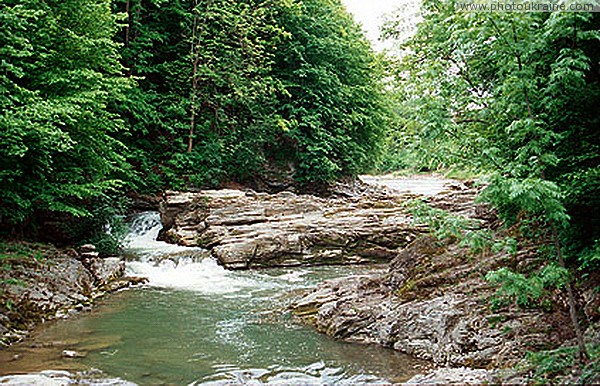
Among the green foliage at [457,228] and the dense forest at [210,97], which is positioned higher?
the dense forest at [210,97]

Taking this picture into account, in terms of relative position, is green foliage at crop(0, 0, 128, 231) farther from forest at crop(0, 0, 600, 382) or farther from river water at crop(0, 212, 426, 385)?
river water at crop(0, 212, 426, 385)

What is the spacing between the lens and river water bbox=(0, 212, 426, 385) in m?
5.68

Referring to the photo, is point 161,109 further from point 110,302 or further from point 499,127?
point 499,127

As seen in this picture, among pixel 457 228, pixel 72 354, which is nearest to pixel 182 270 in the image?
pixel 72 354

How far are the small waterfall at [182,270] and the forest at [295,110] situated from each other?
1167 mm

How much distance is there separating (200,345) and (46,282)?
402cm

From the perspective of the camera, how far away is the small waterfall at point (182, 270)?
11.1 metres

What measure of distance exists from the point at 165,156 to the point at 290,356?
52.6 ft

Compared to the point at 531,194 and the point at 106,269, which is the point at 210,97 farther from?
the point at 531,194

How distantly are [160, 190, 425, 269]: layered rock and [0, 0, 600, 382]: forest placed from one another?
222cm

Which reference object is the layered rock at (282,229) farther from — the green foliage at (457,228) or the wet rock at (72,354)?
the green foliage at (457,228)

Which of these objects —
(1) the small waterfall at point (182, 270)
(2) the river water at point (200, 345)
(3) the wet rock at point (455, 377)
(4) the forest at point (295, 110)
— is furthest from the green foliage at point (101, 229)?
(3) the wet rock at point (455, 377)

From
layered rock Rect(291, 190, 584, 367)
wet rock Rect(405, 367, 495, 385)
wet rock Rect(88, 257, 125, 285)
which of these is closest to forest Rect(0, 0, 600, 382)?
layered rock Rect(291, 190, 584, 367)

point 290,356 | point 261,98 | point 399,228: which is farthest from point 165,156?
point 290,356
